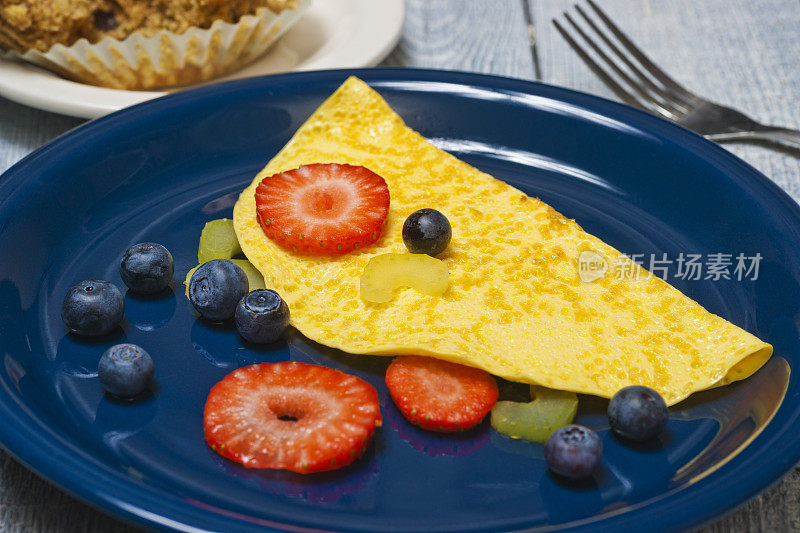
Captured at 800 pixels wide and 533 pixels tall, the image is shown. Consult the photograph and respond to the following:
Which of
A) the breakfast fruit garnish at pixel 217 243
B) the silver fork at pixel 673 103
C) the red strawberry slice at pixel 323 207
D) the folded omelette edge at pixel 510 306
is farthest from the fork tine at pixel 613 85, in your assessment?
the breakfast fruit garnish at pixel 217 243

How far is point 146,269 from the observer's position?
2.65 m

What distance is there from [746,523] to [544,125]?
1848 mm

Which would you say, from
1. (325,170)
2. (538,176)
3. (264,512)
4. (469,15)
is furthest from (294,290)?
(469,15)

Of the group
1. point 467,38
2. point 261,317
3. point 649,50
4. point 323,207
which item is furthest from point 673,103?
point 261,317

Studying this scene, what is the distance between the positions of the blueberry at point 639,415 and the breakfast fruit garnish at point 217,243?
139 centimetres

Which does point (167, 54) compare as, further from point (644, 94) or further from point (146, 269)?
point (644, 94)

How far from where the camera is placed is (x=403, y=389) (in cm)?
229

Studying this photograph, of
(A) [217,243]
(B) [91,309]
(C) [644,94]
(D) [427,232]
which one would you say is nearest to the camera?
(B) [91,309]

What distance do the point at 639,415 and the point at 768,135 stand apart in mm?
2236

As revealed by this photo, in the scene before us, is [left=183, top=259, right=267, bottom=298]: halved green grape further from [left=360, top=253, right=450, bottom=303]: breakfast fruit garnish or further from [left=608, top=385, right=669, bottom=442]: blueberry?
[left=608, top=385, right=669, bottom=442]: blueberry

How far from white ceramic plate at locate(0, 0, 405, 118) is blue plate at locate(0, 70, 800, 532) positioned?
32 cm

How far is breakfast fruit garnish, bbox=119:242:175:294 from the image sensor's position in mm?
2646

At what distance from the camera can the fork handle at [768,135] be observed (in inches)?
148

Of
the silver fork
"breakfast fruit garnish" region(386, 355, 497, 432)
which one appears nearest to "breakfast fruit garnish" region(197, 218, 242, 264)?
"breakfast fruit garnish" region(386, 355, 497, 432)
